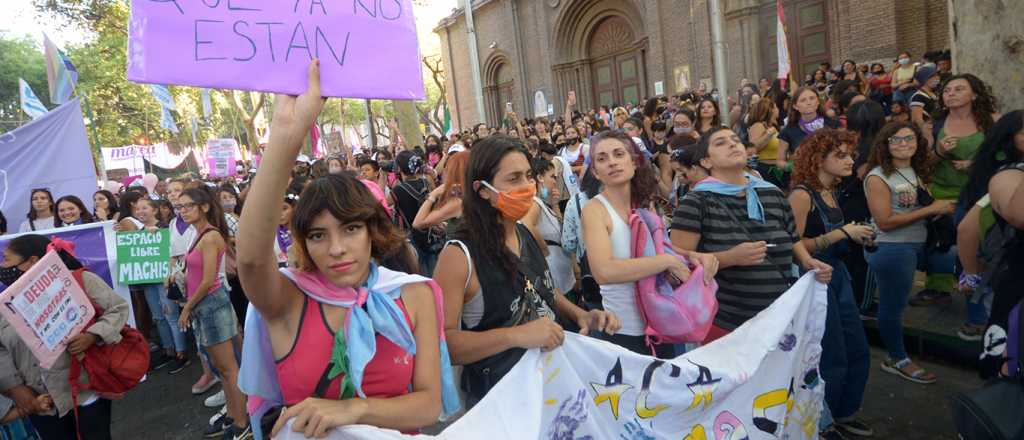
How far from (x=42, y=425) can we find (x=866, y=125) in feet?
19.4

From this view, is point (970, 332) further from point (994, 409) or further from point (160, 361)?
point (160, 361)

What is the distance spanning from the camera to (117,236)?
5.51 metres

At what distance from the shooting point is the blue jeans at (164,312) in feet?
20.2

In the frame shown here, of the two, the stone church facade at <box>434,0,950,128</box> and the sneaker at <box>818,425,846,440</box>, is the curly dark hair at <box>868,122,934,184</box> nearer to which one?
the sneaker at <box>818,425,846,440</box>

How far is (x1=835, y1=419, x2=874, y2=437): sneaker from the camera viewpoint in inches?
132

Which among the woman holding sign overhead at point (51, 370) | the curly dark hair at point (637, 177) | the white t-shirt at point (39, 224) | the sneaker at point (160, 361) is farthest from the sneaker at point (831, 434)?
the white t-shirt at point (39, 224)

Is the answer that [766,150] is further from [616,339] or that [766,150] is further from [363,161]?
[363,161]

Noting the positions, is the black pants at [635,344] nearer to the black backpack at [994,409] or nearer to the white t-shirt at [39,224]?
the black backpack at [994,409]

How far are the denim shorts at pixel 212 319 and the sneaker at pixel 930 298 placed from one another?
5474 mm

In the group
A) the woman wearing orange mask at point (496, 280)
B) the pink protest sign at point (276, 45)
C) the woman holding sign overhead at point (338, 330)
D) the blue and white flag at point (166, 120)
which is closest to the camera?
the pink protest sign at point (276, 45)

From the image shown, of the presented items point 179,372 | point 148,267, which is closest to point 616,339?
point 148,267

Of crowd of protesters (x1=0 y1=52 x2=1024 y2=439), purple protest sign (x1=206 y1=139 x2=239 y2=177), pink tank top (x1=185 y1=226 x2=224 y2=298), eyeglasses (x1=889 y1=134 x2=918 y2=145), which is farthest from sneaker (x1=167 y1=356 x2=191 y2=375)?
purple protest sign (x1=206 y1=139 x2=239 y2=177)

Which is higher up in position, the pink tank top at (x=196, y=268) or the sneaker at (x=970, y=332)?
the pink tank top at (x=196, y=268)

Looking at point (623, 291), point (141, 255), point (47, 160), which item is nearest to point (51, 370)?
point (623, 291)
